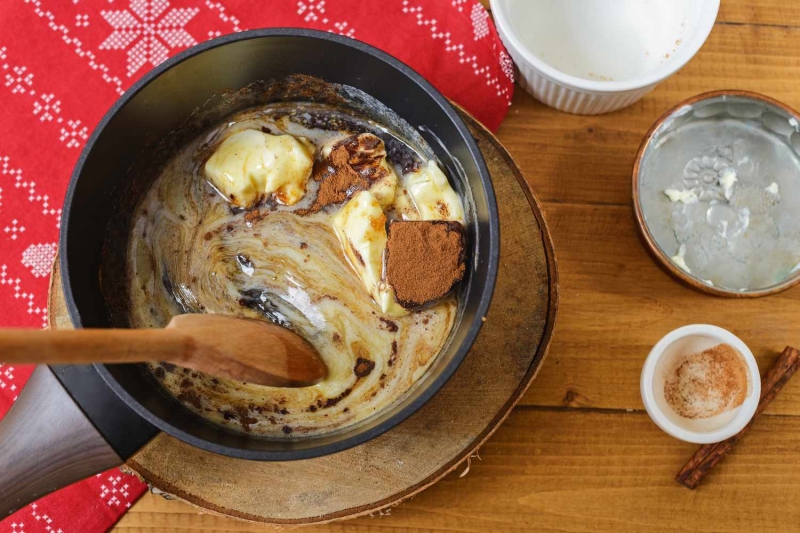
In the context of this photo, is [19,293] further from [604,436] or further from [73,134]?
[604,436]

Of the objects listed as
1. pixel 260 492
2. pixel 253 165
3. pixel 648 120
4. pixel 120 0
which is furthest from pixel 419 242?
pixel 120 0

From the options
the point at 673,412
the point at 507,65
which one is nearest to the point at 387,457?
the point at 673,412

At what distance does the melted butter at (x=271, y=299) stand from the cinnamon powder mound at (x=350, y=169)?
2cm

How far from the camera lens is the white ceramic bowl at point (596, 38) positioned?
121cm

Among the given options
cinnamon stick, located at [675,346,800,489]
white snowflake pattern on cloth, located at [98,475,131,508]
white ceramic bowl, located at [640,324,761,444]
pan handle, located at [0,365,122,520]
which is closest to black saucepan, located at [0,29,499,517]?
pan handle, located at [0,365,122,520]

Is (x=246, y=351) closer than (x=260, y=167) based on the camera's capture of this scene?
Yes

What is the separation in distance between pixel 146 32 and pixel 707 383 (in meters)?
1.22

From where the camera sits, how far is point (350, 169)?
3.75 ft

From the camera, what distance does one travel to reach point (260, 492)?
1048 millimetres

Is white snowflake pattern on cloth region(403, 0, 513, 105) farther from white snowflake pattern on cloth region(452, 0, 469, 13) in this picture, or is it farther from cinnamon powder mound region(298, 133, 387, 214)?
cinnamon powder mound region(298, 133, 387, 214)

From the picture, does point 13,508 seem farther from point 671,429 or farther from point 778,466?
point 778,466

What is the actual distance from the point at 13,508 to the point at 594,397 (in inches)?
37.1

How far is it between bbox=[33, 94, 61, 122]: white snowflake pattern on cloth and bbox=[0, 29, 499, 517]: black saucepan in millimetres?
255

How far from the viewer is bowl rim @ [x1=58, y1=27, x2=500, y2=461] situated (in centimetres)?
85
